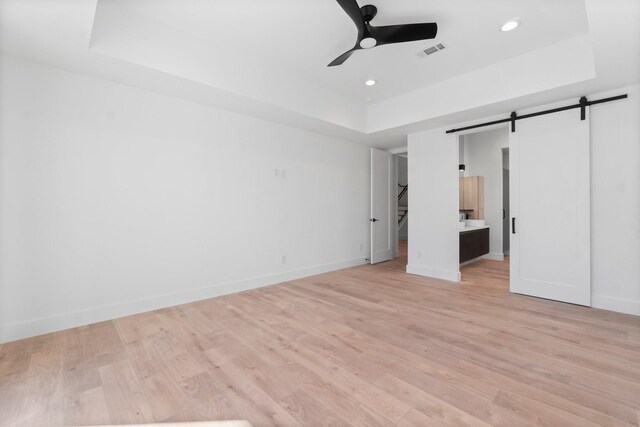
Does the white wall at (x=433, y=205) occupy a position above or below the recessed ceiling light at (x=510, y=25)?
below

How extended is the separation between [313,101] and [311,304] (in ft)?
9.88

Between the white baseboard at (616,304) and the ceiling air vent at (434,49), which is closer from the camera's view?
the white baseboard at (616,304)

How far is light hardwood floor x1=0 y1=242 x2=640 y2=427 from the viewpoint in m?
1.65

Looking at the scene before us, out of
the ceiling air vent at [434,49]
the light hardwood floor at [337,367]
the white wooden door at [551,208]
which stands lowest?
the light hardwood floor at [337,367]

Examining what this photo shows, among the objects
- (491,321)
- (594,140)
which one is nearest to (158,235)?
(491,321)

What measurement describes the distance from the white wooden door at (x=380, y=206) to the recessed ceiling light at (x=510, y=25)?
10.6 ft

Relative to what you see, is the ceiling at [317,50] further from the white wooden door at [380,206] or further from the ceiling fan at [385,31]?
the white wooden door at [380,206]

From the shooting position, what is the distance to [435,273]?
16.2 ft

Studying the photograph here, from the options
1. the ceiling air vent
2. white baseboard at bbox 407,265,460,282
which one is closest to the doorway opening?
white baseboard at bbox 407,265,460,282

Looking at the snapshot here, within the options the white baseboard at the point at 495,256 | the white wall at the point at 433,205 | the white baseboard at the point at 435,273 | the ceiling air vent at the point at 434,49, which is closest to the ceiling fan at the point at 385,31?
the ceiling air vent at the point at 434,49

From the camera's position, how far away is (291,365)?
7.06ft

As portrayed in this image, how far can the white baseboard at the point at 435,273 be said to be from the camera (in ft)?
15.3

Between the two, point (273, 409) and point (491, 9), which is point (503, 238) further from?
point (273, 409)

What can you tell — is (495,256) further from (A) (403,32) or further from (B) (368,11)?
(B) (368,11)
